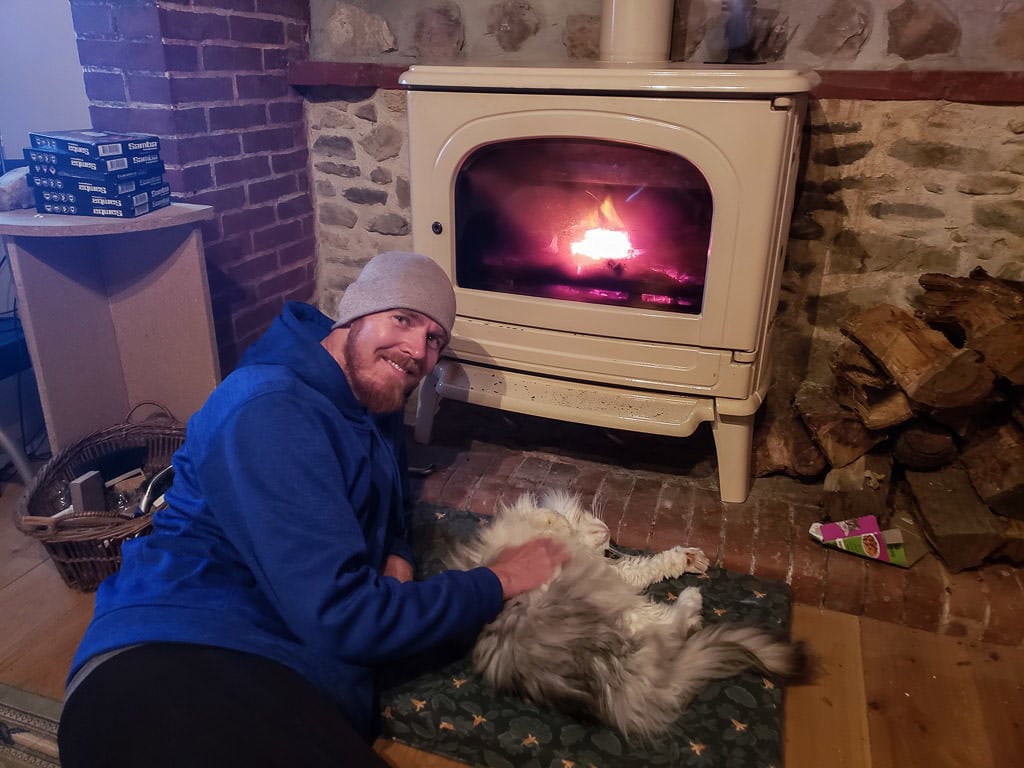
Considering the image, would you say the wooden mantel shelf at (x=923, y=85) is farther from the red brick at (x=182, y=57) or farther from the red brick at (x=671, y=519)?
the red brick at (x=182, y=57)

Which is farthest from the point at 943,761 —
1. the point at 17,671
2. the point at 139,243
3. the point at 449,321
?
the point at 139,243

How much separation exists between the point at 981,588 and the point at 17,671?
6.66 ft

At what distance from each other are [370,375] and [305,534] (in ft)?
1.03

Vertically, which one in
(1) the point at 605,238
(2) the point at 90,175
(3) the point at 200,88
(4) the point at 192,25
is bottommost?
(1) the point at 605,238

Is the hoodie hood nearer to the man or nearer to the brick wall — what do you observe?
the man

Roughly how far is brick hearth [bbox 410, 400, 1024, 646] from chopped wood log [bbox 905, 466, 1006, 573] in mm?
50

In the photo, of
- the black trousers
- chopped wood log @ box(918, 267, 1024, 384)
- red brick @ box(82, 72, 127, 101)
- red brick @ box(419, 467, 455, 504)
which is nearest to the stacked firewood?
chopped wood log @ box(918, 267, 1024, 384)

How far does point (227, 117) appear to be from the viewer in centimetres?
216

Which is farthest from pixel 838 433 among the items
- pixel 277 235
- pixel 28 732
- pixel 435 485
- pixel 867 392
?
pixel 28 732

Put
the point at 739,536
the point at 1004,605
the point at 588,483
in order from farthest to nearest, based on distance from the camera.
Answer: the point at 588,483
the point at 739,536
the point at 1004,605

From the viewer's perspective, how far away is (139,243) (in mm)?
1966

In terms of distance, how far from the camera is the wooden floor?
137 centimetres

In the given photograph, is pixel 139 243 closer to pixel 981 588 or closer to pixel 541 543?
pixel 541 543

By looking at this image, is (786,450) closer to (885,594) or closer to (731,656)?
(885,594)
